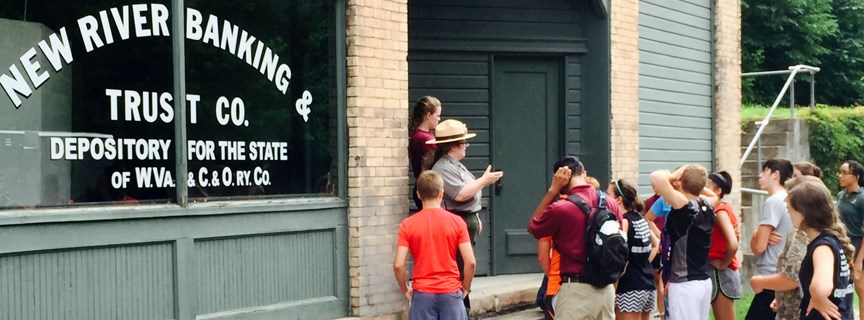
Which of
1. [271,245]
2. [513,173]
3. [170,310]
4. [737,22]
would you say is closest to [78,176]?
[170,310]

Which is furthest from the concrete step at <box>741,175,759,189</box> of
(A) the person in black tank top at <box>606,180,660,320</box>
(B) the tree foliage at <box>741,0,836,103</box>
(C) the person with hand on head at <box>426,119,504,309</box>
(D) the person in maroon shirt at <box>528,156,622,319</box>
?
(B) the tree foliage at <box>741,0,836,103</box>

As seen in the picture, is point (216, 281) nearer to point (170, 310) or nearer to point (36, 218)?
point (170, 310)

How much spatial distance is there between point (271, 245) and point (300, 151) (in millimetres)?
815

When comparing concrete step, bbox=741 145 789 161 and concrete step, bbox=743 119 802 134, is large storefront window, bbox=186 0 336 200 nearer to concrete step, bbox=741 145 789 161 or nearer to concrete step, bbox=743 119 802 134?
concrete step, bbox=741 145 789 161

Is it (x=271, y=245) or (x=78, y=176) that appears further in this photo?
(x=271, y=245)

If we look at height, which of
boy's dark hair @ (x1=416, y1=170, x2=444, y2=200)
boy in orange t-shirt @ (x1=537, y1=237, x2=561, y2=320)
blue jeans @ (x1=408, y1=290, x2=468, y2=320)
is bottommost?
blue jeans @ (x1=408, y1=290, x2=468, y2=320)

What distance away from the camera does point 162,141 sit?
7.50 meters

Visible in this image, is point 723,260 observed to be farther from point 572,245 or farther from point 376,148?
point 376,148

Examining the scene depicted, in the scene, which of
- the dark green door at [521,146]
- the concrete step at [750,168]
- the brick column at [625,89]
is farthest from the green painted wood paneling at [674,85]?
the concrete step at [750,168]

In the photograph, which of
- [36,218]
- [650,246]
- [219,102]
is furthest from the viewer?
[650,246]

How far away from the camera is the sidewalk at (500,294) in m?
10.0

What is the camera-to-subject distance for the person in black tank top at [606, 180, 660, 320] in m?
8.42

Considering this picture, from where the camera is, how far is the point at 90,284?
274 inches

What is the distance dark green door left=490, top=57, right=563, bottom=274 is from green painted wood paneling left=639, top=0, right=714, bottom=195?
1.28 meters
